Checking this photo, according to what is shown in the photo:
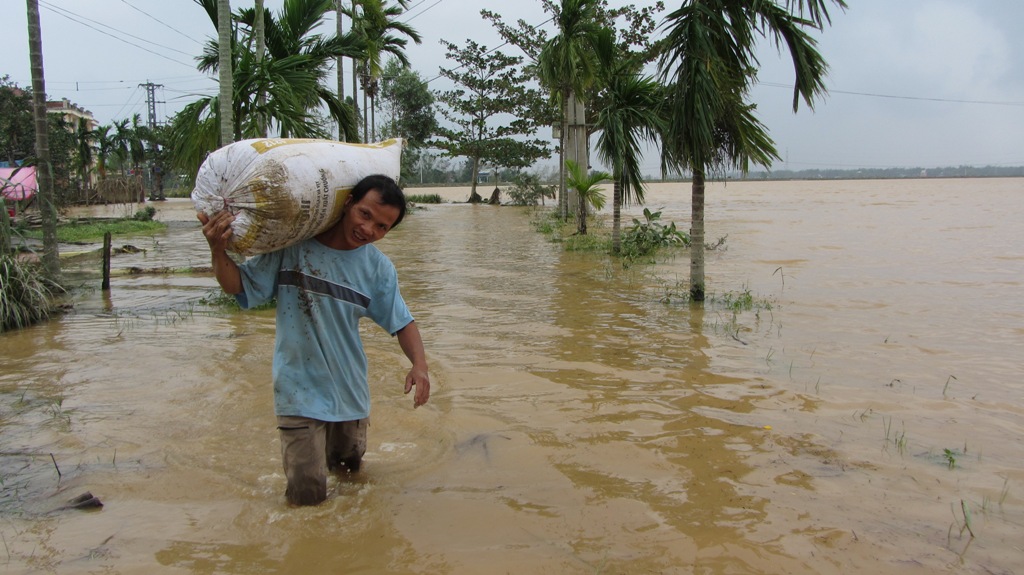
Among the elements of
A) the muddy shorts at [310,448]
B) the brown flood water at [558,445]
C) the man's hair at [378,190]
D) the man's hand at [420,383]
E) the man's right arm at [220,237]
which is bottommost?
the brown flood water at [558,445]

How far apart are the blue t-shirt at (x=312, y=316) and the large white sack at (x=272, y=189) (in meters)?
0.16

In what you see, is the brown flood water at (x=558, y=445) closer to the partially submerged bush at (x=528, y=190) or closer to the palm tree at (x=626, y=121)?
the palm tree at (x=626, y=121)

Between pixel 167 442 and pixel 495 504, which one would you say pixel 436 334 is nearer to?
pixel 167 442

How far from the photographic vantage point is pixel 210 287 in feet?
33.5

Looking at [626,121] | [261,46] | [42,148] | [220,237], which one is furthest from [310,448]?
[626,121]

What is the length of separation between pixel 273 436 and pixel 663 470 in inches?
92.3

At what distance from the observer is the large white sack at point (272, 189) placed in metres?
2.64

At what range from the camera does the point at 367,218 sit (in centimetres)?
287

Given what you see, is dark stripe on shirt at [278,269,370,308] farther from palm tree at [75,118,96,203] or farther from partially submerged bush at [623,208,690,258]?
palm tree at [75,118,96,203]

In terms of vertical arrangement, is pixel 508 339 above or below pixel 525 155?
below

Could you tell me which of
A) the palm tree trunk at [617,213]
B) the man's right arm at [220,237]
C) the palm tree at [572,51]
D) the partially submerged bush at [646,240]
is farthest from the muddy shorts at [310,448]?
the palm tree at [572,51]

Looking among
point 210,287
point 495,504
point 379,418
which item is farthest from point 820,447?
point 210,287

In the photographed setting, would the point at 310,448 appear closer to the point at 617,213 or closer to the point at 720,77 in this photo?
the point at 720,77

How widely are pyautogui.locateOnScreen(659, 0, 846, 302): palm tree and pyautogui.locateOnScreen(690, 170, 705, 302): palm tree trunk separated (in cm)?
2
